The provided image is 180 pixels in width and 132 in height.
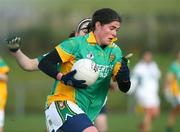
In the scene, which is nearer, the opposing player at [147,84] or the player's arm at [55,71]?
the player's arm at [55,71]

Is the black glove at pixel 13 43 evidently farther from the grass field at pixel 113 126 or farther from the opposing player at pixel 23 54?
the grass field at pixel 113 126

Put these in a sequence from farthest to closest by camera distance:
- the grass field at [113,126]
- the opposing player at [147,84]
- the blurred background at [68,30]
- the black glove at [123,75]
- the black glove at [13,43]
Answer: the blurred background at [68,30], the opposing player at [147,84], the grass field at [113,126], the black glove at [13,43], the black glove at [123,75]

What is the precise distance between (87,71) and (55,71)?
1.12 feet

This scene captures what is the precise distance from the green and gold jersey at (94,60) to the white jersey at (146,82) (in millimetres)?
11186

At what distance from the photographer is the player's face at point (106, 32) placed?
859 centimetres

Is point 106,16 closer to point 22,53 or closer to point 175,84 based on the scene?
point 22,53

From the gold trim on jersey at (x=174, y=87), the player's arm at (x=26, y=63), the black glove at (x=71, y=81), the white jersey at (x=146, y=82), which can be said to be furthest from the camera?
the gold trim on jersey at (x=174, y=87)

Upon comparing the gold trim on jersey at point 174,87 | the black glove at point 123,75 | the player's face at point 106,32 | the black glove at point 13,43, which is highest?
the player's face at point 106,32

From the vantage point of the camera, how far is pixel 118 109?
2959 centimetres

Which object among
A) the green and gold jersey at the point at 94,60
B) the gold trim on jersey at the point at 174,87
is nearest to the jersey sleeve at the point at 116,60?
the green and gold jersey at the point at 94,60

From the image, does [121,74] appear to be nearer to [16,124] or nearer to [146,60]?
[146,60]

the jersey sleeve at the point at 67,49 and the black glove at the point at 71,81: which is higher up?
the jersey sleeve at the point at 67,49

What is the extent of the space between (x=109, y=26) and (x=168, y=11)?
31215 millimetres

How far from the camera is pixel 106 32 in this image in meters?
8.60
